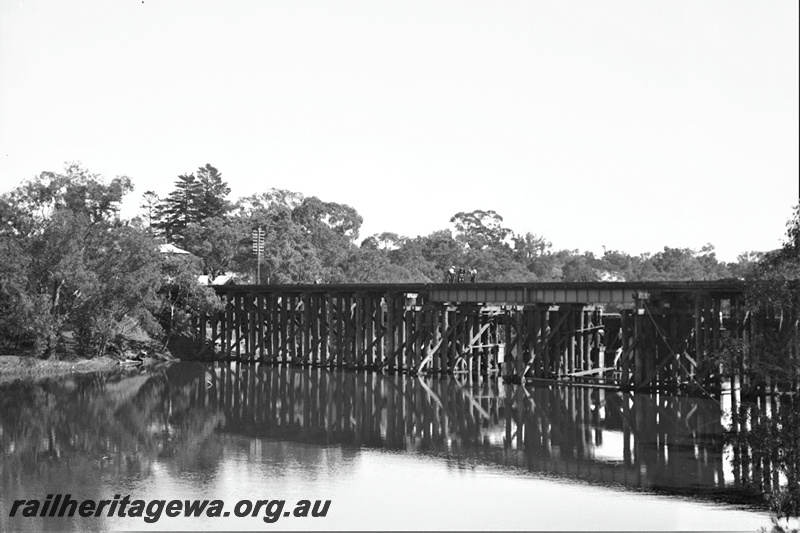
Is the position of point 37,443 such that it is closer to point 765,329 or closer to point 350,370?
point 350,370

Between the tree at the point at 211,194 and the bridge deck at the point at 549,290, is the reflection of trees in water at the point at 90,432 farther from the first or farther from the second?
the tree at the point at 211,194

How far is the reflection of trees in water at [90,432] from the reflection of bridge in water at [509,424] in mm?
1676

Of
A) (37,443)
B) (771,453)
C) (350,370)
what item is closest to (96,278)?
(350,370)

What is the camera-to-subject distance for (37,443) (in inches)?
993

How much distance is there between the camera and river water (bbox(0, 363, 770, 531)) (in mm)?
17875

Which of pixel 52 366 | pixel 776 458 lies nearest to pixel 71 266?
pixel 52 366

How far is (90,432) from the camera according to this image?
26938mm

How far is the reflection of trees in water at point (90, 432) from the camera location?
67.7ft

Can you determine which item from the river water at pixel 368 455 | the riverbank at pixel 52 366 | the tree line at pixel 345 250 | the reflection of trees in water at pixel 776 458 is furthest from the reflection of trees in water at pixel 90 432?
the tree line at pixel 345 250

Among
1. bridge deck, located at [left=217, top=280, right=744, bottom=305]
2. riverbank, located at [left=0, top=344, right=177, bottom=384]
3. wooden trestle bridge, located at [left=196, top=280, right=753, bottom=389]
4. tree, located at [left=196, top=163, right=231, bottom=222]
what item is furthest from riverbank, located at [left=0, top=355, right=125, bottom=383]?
tree, located at [left=196, top=163, right=231, bottom=222]

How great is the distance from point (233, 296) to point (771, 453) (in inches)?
1371

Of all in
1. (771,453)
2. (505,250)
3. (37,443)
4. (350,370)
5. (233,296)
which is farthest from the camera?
(505,250)

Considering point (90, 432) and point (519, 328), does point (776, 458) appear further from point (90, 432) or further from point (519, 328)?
point (90, 432)

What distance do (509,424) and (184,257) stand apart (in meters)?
27.7
